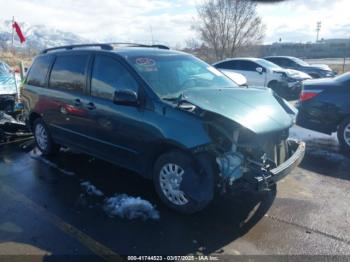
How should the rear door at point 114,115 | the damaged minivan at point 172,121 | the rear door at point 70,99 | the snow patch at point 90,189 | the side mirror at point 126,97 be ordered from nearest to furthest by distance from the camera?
the damaged minivan at point 172,121 → the side mirror at point 126,97 → the rear door at point 114,115 → the snow patch at point 90,189 → the rear door at point 70,99

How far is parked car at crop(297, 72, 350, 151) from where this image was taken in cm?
650

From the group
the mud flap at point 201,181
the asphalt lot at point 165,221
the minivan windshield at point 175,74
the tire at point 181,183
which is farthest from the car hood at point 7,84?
the mud flap at point 201,181

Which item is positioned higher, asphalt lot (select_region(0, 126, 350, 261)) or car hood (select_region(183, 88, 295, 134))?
car hood (select_region(183, 88, 295, 134))

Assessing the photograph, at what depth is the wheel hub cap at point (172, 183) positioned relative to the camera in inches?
154

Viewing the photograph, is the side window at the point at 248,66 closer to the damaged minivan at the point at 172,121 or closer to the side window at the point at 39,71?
the damaged minivan at the point at 172,121

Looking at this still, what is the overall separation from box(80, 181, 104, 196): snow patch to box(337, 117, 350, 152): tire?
4567mm

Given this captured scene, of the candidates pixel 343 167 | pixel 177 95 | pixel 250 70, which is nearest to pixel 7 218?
pixel 177 95

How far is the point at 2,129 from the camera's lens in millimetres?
7562

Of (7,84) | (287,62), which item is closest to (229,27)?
(287,62)

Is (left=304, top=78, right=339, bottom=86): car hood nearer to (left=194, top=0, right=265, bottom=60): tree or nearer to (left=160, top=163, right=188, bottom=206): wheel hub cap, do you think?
(left=160, top=163, right=188, bottom=206): wheel hub cap

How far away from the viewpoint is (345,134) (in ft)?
21.3

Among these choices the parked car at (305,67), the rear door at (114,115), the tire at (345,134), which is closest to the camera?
the rear door at (114,115)

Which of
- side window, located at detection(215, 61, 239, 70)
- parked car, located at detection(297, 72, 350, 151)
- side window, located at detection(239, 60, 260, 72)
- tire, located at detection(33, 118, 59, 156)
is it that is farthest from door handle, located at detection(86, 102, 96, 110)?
side window, located at detection(215, 61, 239, 70)

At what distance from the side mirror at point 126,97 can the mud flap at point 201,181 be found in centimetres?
103
